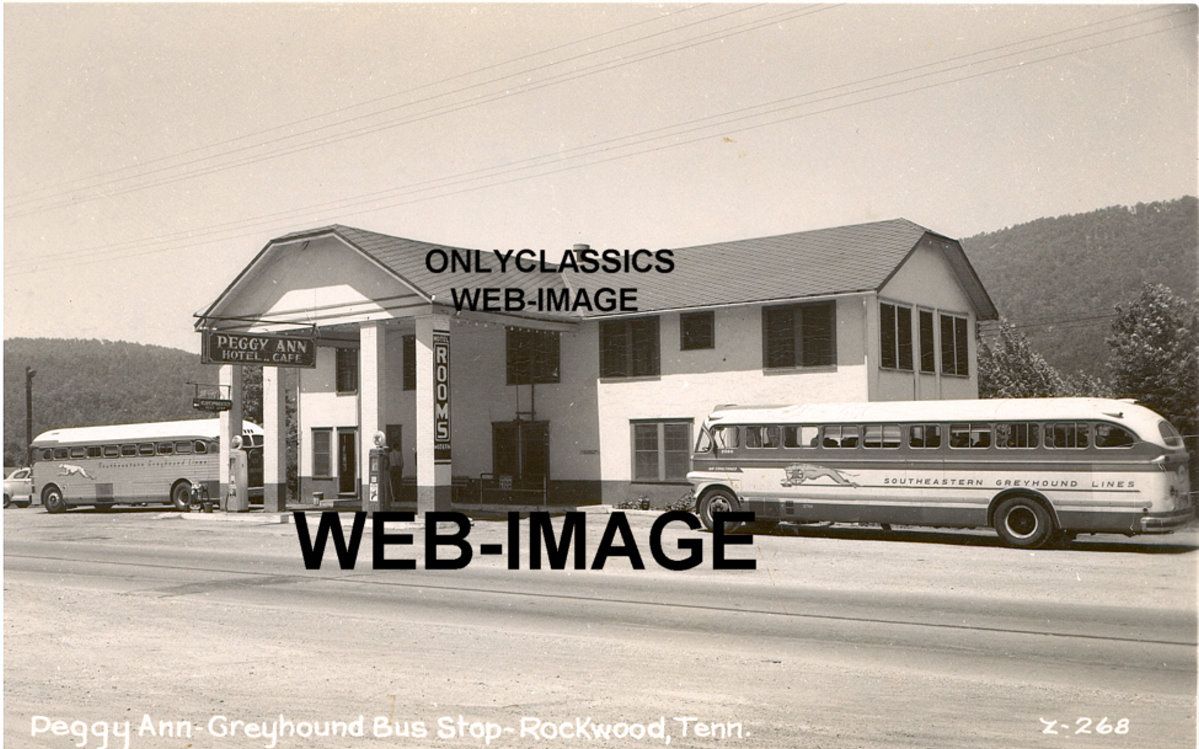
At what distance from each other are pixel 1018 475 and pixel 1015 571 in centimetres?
376

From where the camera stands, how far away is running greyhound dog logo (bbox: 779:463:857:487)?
2100 cm

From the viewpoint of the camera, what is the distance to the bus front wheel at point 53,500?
37406 millimetres

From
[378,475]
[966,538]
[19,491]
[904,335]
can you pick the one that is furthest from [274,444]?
[19,491]

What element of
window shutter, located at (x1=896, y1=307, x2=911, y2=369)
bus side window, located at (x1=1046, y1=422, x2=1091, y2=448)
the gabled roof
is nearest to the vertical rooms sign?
the gabled roof

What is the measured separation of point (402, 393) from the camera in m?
34.8

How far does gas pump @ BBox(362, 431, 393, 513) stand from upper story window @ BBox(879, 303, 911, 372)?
12.4 metres

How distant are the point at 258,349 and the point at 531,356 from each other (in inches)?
309

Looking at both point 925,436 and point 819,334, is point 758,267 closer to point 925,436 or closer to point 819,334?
point 819,334

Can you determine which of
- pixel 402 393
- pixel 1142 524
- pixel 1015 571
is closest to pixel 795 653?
pixel 1015 571

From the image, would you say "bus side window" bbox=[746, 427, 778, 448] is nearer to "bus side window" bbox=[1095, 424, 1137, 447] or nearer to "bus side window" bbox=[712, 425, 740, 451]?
"bus side window" bbox=[712, 425, 740, 451]

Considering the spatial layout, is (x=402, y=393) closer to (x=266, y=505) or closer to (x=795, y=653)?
(x=266, y=505)

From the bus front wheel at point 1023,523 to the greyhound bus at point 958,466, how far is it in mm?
19

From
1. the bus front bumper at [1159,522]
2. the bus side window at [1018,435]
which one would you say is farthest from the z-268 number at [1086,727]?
the bus side window at [1018,435]

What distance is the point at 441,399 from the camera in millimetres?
26578
